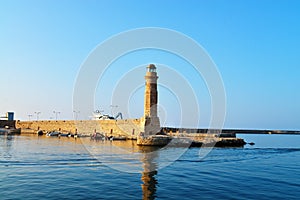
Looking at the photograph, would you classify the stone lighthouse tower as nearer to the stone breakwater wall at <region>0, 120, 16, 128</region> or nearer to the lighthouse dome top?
the lighthouse dome top

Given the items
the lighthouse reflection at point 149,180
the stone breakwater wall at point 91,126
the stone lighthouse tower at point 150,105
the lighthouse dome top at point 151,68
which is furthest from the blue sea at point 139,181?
the stone breakwater wall at point 91,126

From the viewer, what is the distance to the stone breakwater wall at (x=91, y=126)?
48.1m

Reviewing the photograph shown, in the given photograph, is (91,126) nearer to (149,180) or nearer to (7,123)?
(149,180)

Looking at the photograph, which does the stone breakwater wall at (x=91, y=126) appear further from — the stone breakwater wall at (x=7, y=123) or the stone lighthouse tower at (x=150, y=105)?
the stone breakwater wall at (x=7, y=123)

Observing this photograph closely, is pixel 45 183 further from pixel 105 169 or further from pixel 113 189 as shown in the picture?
pixel 105 169

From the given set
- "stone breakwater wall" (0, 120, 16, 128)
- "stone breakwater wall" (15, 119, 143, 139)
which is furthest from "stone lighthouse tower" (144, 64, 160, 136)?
"stone breakwater wall" (0, 120, 16, 128)

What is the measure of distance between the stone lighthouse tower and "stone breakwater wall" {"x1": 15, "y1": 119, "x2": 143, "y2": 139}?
1.86 meters

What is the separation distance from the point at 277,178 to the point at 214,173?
3139mm

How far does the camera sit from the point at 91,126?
59750 millimetres

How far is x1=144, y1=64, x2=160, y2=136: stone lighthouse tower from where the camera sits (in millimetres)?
42250

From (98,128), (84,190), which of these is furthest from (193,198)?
(98,128)

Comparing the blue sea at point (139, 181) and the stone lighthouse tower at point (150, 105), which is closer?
the blue sea at point (139, 181)

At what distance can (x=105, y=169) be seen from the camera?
1730 centimetres

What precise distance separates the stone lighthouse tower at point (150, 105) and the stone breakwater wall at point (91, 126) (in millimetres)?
1863
